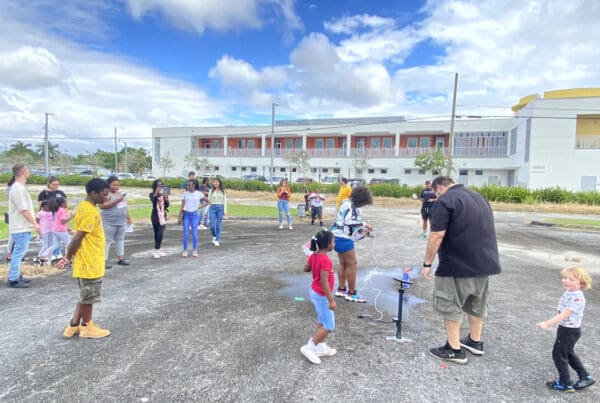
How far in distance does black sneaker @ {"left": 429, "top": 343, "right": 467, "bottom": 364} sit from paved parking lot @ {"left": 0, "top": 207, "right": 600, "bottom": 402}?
69 millimetres

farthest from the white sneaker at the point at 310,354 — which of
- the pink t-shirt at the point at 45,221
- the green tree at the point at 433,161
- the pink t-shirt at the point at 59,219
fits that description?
the green tree at the point at 433,161

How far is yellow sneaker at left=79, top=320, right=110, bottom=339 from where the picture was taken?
12.5 ft

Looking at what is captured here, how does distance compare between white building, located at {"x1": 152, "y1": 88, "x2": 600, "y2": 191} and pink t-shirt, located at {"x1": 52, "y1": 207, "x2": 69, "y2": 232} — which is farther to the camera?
white building, located at {"x1": 152, "y1": 88, "x2": 600, "y2": 191}

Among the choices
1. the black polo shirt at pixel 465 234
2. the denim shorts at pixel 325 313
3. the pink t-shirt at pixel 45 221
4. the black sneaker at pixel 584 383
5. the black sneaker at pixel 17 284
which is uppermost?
the black polo shirt at pixel 465 234

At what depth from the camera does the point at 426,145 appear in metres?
44.7

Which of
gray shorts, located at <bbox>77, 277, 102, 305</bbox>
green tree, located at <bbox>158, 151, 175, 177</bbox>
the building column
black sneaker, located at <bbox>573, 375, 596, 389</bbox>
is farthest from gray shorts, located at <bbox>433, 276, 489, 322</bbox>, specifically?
green tree, located at <bbox>158, 151, 175, 177</bbox>

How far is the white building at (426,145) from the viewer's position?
95.9 feet

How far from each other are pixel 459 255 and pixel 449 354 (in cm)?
97

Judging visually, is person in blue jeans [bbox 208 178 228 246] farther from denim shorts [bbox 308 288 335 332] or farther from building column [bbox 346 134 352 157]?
building column [bbox 346 134 352 157]

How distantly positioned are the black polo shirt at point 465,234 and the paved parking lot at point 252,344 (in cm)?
94

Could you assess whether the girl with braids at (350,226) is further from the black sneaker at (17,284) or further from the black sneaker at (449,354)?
the black sneaker at (17,284)

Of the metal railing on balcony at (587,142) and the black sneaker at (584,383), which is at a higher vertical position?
the metal railing on balcony at (587,142)

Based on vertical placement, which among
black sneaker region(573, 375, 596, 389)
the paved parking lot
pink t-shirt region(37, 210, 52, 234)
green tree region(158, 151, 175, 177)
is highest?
green tree region(158, 151, 175, 177)

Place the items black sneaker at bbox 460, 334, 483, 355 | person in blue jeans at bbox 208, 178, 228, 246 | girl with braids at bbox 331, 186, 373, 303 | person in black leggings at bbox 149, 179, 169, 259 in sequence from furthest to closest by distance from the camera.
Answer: person in blue jeans at bbox 208, 178, 228, 246, person in black leggings at bbox 149, 179, 169, 259, girl with braids at bbox 331, 186, 373, 303, black sneaker at bbox 460, 334, 483, 355
